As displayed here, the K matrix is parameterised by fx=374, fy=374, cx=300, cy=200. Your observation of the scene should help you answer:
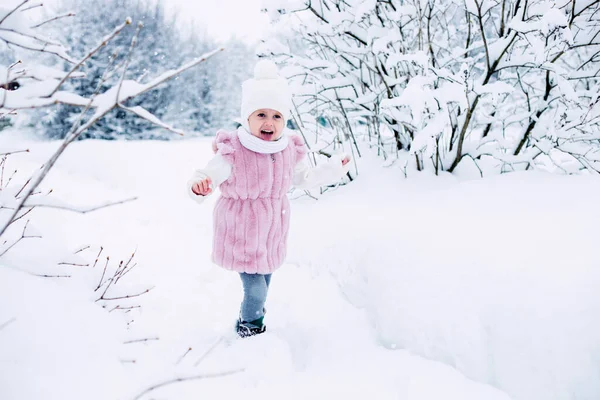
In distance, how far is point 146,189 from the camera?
21.1 feet

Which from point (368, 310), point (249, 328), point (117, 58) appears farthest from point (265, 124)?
point (117, 58)

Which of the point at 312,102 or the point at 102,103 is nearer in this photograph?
the point at 102,103

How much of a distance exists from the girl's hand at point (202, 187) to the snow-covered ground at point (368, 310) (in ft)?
1.81

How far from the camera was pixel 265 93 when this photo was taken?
190 centimetres

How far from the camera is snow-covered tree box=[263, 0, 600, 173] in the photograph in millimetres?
2359

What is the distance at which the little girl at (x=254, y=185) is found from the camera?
6.25 ft

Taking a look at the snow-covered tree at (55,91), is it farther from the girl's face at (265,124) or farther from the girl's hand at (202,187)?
the girl's face at (265,124)

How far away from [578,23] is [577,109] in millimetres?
627

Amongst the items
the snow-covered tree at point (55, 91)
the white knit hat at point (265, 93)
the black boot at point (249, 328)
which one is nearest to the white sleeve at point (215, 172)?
the white knit hat at point (265, 93)

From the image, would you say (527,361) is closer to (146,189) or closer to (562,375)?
(562,375)

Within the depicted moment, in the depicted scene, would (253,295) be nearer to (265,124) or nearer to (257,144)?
(257,144)

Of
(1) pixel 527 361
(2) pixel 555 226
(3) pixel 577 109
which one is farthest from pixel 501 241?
(3) pixel 577 109

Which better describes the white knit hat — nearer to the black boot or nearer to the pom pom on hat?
the pom pom on hat

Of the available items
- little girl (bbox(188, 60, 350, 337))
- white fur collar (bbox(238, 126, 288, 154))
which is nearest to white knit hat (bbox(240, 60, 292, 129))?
little girl (bbox(188, 60, 350, 337))
